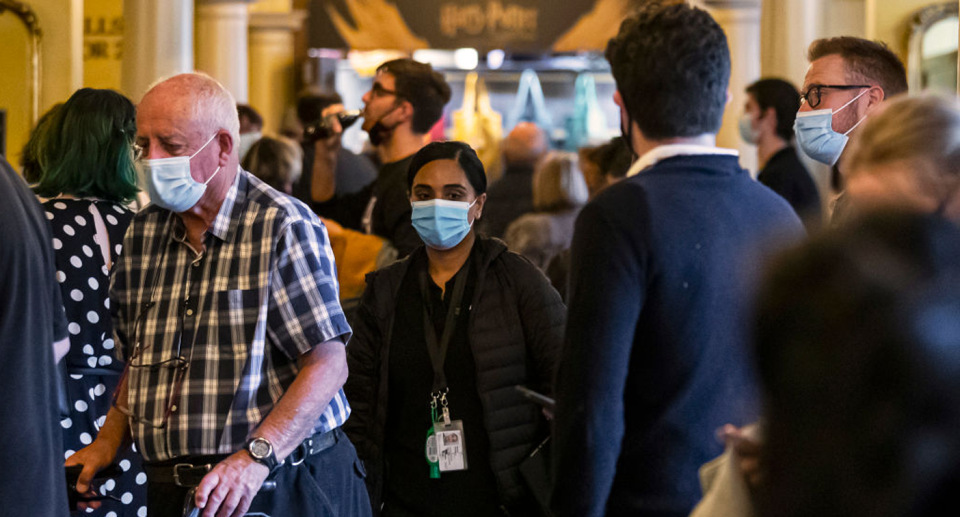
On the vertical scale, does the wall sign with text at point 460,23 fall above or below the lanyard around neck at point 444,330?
above

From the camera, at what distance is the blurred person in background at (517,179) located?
27.6 feet

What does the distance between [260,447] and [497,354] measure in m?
1.02

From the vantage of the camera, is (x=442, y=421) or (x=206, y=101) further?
(x=442, y=421)

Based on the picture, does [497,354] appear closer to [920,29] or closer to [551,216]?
[551,216]

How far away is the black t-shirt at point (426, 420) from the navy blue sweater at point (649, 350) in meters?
1.52

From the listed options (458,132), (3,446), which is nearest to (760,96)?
(3,446)

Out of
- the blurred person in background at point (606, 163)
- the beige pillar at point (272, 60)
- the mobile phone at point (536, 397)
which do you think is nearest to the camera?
the mobile phone at point (536, 397)

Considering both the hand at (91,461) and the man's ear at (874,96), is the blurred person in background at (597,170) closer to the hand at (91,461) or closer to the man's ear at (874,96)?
the man's ear at (874,96)

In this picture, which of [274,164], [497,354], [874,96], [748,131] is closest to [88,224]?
[497,354]

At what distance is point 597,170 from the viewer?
19.5 feet

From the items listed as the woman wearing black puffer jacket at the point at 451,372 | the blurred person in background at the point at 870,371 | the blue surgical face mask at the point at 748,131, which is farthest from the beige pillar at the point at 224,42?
the blurred person in background at the point at 870,371

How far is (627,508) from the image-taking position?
7.00 ft

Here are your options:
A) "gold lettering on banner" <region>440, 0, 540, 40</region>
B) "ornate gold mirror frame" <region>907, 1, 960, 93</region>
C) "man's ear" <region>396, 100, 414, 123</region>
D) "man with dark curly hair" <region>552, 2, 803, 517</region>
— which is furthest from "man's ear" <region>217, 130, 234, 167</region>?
"gold lettering on banner" <region>440, 0, 540, 40</region>

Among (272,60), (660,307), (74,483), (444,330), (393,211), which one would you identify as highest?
(272,60)
